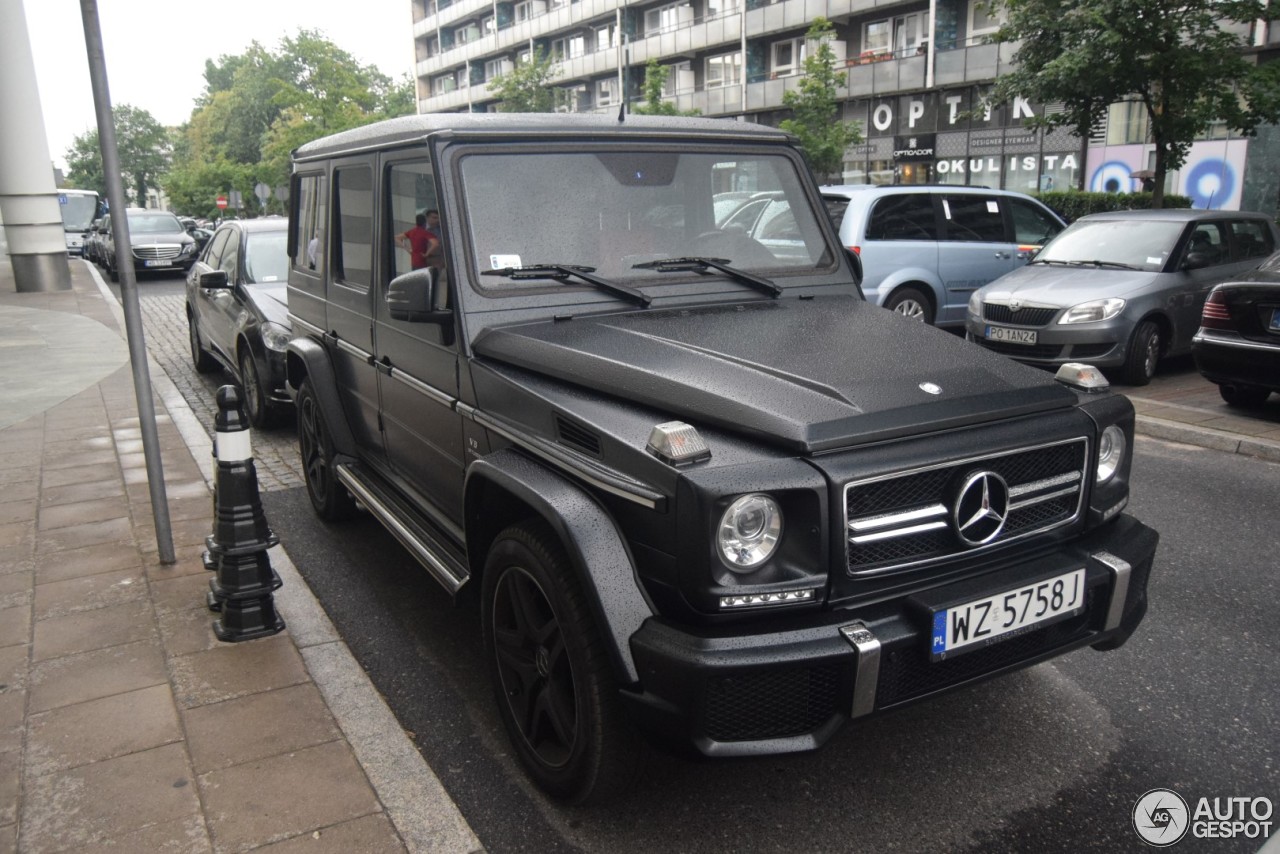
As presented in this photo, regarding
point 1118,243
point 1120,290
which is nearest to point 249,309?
point 1120,290

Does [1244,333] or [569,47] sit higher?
[569,47]

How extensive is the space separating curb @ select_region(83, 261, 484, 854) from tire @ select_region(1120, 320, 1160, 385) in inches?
299

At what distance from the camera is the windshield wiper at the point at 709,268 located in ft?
12.8

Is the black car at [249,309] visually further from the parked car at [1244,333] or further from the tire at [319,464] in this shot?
the parked car at [1244,333]

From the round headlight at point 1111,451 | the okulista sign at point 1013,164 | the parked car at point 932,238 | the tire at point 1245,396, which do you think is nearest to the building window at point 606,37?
the okulista sign at point 1013,164

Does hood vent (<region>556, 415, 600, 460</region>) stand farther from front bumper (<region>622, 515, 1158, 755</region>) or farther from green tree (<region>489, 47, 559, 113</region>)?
green tree (<region>489, 47, 559, 113</region>)

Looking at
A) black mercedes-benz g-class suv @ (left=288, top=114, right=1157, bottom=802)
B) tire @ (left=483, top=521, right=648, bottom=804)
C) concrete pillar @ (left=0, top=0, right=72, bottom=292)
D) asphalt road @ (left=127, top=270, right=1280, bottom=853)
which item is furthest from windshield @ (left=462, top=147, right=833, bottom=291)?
concrete pillar @ (left=0, top=0, right=72, bottom=292)

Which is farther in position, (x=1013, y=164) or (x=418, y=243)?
(x=1013, y=164)

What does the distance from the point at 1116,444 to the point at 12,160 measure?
21.7 m

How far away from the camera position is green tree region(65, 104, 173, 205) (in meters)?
110

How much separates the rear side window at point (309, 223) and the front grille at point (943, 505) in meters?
3.71

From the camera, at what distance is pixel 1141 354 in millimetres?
9367

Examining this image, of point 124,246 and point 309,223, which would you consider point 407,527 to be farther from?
point 309,223

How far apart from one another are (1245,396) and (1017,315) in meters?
1.98
